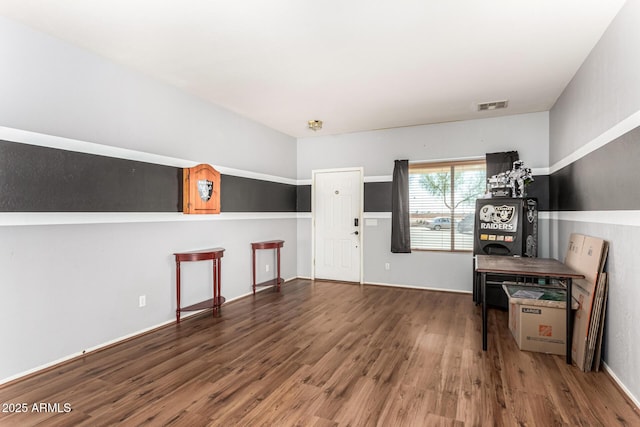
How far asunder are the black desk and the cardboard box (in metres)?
0.09

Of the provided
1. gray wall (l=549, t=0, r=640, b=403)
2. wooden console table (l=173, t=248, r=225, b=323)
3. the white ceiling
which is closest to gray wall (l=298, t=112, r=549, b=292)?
the white ceiling

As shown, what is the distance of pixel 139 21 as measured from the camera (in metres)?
2.69

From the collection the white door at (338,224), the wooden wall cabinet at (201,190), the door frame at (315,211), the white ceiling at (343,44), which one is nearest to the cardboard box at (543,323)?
the white ceiling at (343,44)

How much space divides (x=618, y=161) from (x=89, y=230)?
4498mm

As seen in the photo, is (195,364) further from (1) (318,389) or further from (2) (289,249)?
(2) (289,249)

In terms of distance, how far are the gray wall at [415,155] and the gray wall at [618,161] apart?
1601 millimetres

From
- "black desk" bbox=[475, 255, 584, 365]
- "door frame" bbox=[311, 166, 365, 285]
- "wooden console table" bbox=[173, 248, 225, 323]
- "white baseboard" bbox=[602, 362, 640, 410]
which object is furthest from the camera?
"door frame" bbox=[311, 166, 365, 285]

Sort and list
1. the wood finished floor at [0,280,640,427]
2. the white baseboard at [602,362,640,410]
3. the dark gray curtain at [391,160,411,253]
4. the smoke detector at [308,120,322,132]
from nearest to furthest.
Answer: the wood finished floor at [0,280,640,427]
the white baseboard at [602,362,640,410]
the smoke detector at [308,120,322,132]
the dark gray curtain at [391,160,411,253]

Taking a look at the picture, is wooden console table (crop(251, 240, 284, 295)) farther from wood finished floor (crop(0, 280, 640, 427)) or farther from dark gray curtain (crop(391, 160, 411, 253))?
dark gray curtain (crop(391, 160, 411, 253))

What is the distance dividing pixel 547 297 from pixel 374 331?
67.7 inches

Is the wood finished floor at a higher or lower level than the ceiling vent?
lower

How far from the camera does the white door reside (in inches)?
245

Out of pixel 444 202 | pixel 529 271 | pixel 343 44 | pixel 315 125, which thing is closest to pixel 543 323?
pixel 529 271

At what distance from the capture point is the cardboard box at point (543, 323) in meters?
3.06
